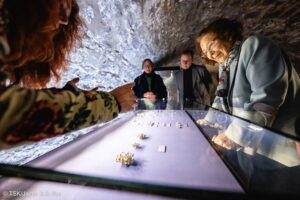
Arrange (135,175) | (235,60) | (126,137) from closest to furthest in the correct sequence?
1. (135,175)
2. (235,60)
3. (126,137)

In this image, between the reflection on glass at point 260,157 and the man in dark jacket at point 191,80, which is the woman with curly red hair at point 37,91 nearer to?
→ the reflection on glass at point 260,157

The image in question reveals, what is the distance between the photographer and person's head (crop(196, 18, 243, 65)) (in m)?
1.11

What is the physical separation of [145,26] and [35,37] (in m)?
1.82

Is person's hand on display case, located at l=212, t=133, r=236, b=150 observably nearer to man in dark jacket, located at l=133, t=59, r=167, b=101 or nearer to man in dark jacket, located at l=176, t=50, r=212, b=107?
man in dark jacket, located at l=176, t=50, r=212, b=107

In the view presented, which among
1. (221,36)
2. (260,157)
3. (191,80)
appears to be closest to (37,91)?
(260,157)

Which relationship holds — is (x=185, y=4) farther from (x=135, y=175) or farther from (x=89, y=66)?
(x=135, y=175)

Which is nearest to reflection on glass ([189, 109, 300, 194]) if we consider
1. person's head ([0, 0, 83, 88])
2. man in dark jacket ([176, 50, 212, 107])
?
person's head ([0, 0, 83, 88])

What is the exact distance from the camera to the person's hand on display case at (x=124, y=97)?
603 millimetres

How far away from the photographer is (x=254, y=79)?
0.87m

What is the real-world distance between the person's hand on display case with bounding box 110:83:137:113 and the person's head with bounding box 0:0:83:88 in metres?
0.20

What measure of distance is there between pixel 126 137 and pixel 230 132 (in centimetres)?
58

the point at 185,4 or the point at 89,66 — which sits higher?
the point at 185,4

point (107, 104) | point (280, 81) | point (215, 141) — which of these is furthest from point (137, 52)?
point (107, 104)

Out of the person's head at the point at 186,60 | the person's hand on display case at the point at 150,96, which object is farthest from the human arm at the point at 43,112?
the person's head at the point at 186,60
